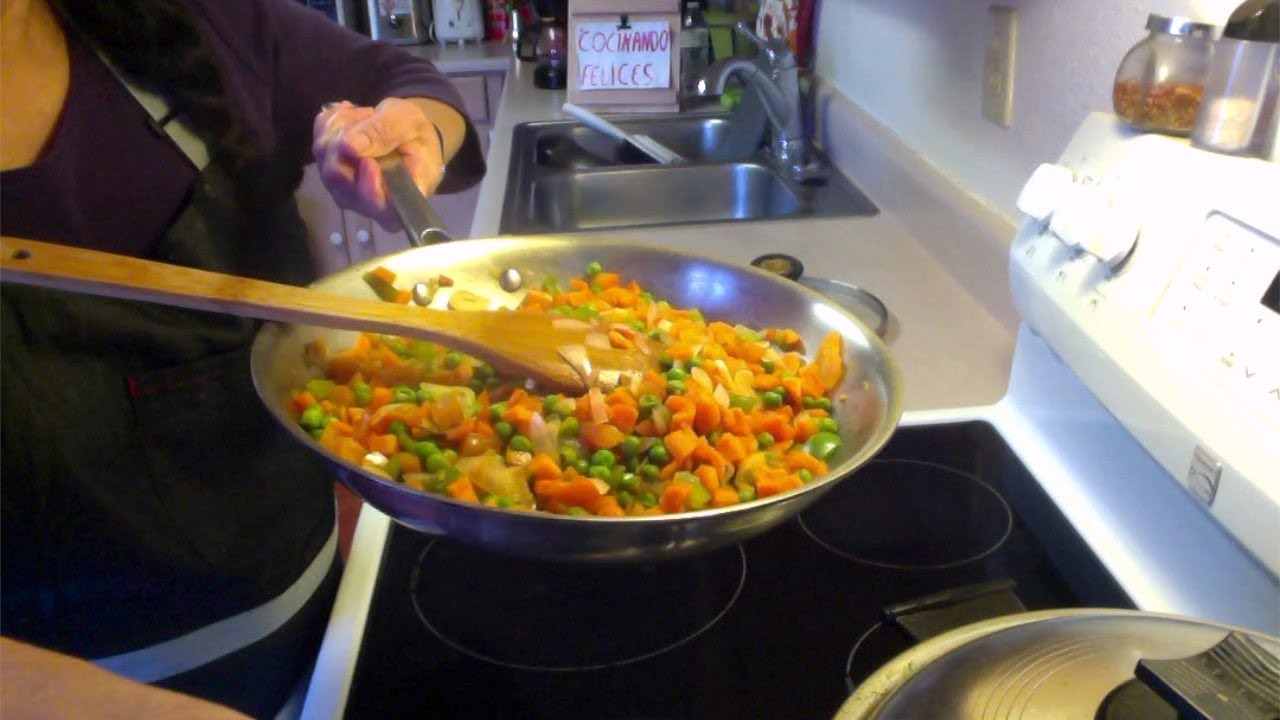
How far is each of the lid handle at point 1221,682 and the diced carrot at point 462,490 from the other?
1.44 feet

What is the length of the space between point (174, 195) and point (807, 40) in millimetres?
1431

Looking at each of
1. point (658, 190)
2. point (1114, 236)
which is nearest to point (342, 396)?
point (1114, 236)

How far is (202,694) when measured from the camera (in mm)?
1080

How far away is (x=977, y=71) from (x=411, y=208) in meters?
0.80

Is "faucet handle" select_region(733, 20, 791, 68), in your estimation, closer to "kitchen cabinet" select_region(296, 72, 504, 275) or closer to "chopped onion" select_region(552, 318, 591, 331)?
"chopped onion" select_region(552, 318, 591, 331)

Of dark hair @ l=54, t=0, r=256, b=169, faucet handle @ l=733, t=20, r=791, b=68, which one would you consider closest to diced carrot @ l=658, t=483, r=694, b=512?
dark hair @ l=54, t=0, r=256, b=169

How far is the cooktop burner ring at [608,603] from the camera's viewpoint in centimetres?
71

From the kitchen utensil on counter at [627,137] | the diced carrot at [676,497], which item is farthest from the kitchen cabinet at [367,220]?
the diced carrot at [676,497]

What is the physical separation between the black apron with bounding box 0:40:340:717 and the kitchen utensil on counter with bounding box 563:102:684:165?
933mm

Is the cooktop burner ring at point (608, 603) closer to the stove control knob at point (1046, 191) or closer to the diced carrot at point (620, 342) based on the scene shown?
the diced carrot at point (620, 342)

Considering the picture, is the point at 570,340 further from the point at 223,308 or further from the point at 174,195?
the point at 174,195

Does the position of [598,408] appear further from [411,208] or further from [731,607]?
[411,208]

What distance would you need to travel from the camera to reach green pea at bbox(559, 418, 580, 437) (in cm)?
77

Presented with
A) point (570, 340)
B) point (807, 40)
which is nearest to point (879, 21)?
point (807, 40)
